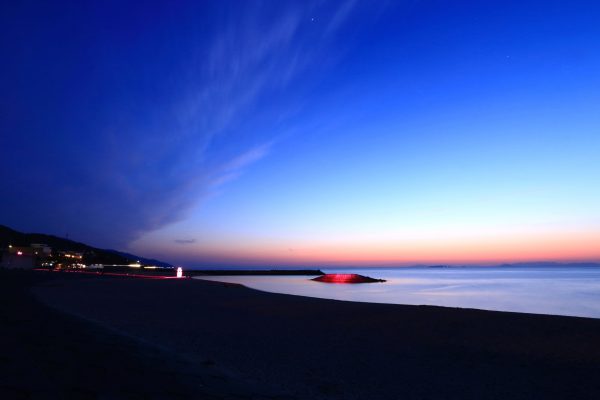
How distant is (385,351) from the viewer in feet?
33.6

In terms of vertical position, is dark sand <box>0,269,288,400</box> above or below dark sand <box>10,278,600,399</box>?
above

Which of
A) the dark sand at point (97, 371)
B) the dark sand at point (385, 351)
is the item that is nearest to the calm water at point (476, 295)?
the dark sand at point (385, 351)

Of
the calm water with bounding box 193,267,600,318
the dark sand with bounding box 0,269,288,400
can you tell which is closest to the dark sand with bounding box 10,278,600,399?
the dark sand with bounding box 0,269,288,400

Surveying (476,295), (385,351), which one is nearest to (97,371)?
(385,351)

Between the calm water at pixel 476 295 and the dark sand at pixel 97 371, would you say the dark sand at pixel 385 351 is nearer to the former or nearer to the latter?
the dark sand at pixel 97 371

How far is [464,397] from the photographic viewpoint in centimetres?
673

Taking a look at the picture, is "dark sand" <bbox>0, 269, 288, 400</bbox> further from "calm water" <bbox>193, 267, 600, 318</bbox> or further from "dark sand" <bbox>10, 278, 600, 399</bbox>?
"calm water" <bbox>193, 267, 600, 318</bbox>

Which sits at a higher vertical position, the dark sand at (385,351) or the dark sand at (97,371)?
the dark sand at (97,371)

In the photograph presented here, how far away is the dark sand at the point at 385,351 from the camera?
7137 millimetres

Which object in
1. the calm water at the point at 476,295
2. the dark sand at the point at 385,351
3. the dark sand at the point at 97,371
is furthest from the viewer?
the calm water at the point at 476,295

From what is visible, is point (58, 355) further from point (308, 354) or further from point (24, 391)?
point (308, 354)

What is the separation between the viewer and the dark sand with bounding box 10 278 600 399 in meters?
7.14

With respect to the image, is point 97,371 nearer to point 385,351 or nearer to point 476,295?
point 385,351

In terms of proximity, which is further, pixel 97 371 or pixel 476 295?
pixel 476 295
